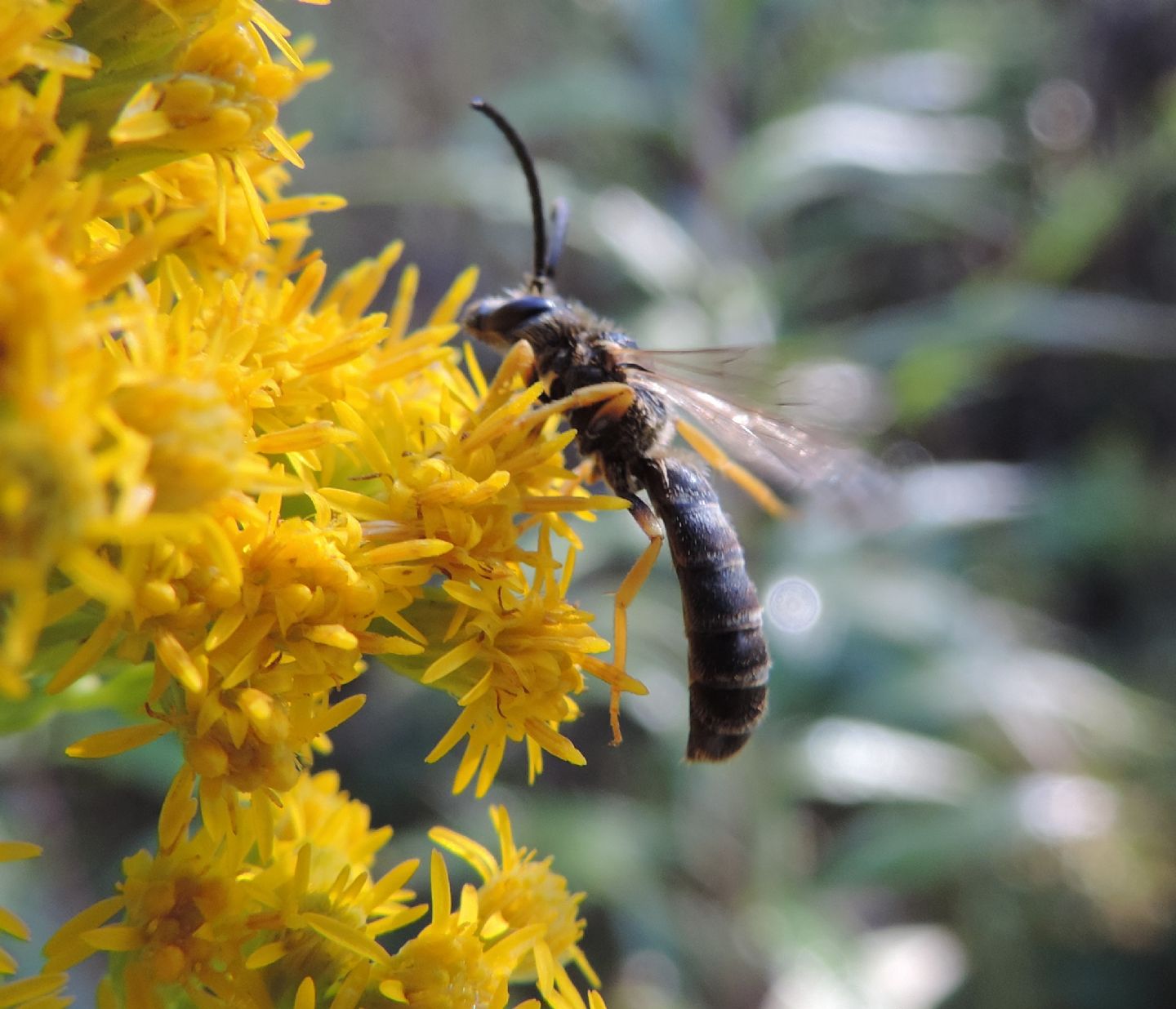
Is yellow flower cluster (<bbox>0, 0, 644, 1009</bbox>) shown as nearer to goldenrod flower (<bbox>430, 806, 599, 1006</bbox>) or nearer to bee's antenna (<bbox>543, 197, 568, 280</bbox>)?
goldenrod flower (<bbox>430, 806, 599, 1006</bbox>)

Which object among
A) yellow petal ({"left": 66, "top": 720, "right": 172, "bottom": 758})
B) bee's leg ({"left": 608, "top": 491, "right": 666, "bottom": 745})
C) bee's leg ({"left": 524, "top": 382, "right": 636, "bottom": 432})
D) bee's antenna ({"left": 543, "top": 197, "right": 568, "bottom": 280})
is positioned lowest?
bee's leg ({"left": 608, "top": 491, "right": 666, "bottom": 745})

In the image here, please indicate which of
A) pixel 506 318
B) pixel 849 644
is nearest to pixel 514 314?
pixel 506 318

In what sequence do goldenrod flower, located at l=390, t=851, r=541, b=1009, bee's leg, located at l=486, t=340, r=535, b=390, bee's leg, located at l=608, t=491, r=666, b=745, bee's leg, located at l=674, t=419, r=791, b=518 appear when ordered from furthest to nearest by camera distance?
1. bee's leg, located at l=674, t=419, r=791, b=518
2. bee's leg, located at l=608, t=491, r=666, b=745
3. bee's leg, located at l=486, t=340, r=535, b=390
4. goldenrod flower, located at l=390, t=851, r=541, b=1009

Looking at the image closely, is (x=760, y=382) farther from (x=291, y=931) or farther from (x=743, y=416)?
(x=291, y=931)

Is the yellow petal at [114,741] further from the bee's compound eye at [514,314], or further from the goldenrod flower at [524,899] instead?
the bee's compound eye at [514,314]

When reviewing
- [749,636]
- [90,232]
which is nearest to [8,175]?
[90,232]

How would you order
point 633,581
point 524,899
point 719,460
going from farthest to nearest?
point 719,460 < point 633,581 < point 524,899

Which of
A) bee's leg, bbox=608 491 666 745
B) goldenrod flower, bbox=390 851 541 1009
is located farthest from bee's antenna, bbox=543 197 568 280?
goldenrod flower, bbox=390 851 541 1009
